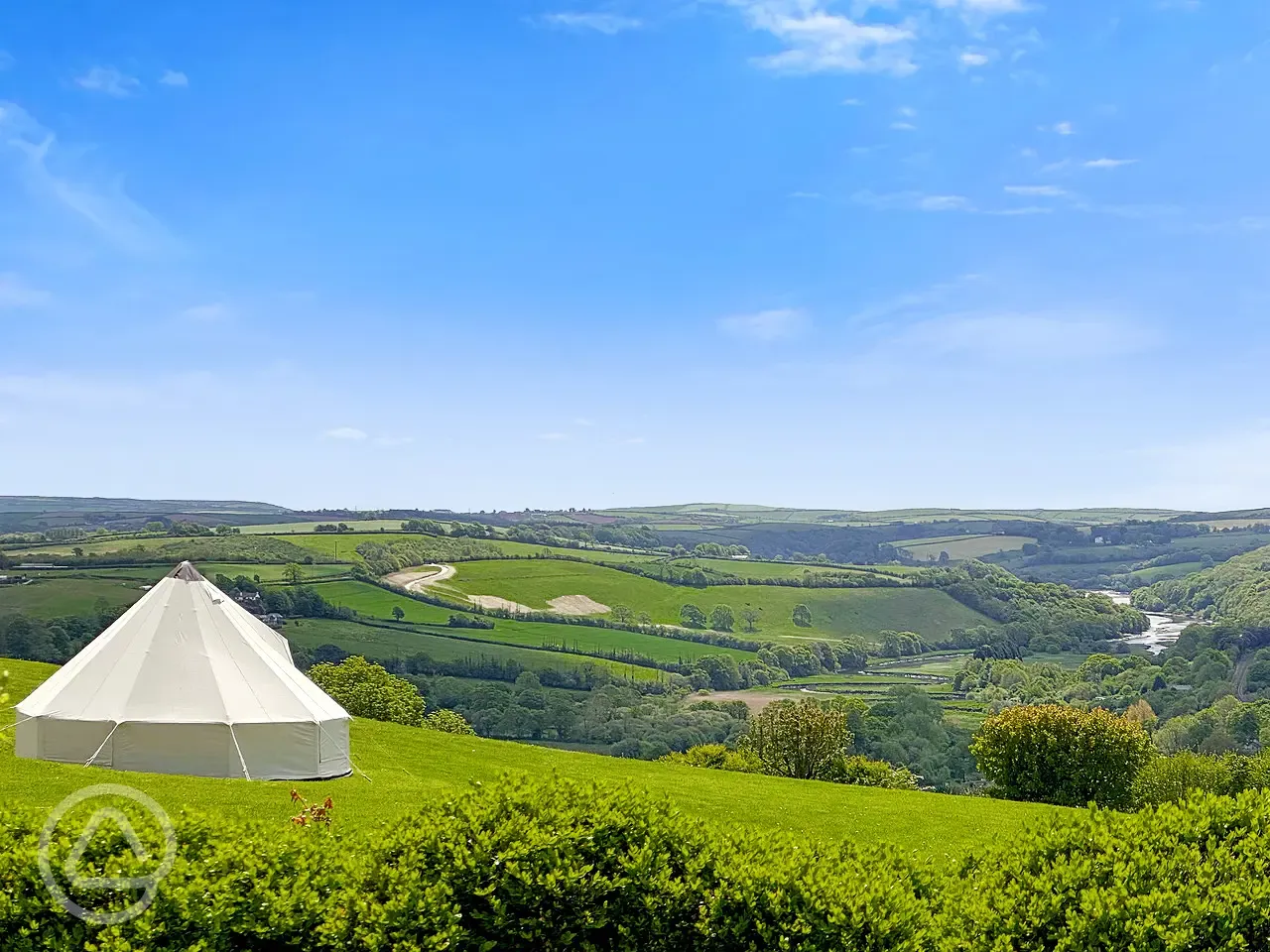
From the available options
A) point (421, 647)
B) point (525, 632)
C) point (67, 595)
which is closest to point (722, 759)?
point (421, 647)

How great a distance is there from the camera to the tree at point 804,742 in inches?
1702

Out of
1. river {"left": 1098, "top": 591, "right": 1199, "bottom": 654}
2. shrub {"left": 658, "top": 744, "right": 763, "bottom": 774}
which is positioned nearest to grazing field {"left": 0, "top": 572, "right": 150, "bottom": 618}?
shrub {"left": 658, "top": 744, "right": 763, "bottom": 774}

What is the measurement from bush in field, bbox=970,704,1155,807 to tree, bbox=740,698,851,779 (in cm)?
722

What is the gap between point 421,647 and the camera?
108m

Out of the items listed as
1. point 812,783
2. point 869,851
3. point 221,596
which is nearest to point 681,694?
point 812,783

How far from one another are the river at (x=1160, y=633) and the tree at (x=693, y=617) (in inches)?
2654

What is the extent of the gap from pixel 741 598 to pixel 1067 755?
132401mm

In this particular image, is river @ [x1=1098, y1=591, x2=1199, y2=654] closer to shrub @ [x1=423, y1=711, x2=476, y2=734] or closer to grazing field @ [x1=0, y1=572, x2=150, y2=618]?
shrub @ [x1=423, y1=711, x2=476, y2=734]

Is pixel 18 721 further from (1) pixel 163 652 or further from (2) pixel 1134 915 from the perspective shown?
(2) pixel 1134 915

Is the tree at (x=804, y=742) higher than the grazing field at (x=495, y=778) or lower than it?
lower

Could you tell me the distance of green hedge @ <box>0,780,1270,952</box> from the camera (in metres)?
7.93

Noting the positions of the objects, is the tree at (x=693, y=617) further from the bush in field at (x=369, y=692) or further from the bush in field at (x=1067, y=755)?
the bush in field at (x=1067, y=755)

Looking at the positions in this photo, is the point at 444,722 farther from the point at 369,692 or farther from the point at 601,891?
the point at 601,891

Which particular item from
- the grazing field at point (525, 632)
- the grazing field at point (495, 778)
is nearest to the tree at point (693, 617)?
the grazing field at point (525, 632)
